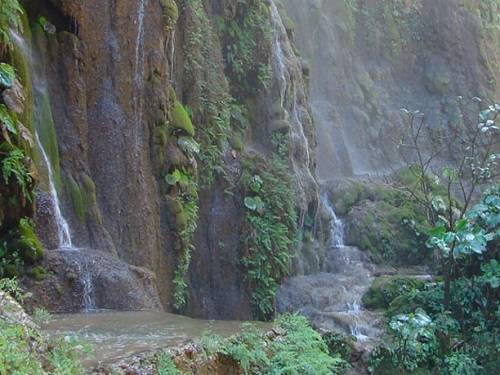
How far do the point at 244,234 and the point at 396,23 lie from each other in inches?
637

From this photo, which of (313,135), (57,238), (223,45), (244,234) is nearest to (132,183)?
(57,238)

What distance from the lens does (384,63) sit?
29.3 meters

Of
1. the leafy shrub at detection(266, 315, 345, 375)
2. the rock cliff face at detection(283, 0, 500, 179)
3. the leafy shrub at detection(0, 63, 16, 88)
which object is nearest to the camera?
the leafy shrub at detection(266, 315, 345, 375)

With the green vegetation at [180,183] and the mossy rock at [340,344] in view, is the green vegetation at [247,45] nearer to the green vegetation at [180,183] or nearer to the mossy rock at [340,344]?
the green vegetation at [180,183]

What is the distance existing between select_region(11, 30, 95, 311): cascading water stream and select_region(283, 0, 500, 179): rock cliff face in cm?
1612

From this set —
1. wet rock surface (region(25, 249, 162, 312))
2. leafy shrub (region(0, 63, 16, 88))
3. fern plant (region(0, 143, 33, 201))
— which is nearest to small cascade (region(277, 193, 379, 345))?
wet rock surface (region(25, 249, 162, 312))

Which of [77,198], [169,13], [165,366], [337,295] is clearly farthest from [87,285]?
[337,295]

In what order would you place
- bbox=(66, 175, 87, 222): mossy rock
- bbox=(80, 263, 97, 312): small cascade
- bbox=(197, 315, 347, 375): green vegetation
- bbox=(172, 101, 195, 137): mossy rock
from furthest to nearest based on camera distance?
bbox=(172, 101, 195, 137): mossy rock
bbox=(66, 175, 87, 222): mossy rock
bbox=(80, 263, 97, 312): small cascade
bbox=(197, 315, 347, 375): green vegetation

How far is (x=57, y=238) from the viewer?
1027 centimetres

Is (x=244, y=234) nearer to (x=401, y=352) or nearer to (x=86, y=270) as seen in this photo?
(x=401, y=352)

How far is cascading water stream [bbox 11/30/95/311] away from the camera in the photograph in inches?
377

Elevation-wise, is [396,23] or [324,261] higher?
[396,23]

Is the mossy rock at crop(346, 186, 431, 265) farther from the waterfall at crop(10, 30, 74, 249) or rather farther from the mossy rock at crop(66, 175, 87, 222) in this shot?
the waterfall at crop(10, 30, 74, 249)

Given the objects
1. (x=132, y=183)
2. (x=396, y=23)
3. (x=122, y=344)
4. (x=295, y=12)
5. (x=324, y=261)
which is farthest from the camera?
(x=396, y=23)
